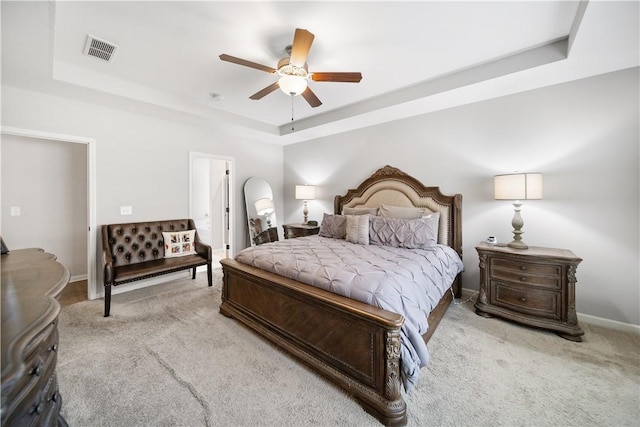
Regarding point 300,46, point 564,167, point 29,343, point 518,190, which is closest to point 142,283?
point 29,343

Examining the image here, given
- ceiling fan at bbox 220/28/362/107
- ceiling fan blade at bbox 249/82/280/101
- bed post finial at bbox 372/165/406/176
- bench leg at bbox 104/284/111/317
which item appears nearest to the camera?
ceiling fan at bbox 220/28/362/107

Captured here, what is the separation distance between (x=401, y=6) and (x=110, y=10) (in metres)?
2.25

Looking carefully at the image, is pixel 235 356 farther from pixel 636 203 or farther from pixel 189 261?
pixel 636 203

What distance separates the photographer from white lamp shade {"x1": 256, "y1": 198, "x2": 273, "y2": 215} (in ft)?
17.0

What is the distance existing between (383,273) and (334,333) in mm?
564

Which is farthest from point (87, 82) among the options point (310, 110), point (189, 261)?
point (310, 110)

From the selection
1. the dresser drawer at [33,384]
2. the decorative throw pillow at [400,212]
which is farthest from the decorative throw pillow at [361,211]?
the dresser drawer at [33,384]

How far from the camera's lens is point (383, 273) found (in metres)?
1.95

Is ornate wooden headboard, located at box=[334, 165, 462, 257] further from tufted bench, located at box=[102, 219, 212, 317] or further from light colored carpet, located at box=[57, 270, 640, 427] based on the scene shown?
tufted bench, located at box=[102, 219, 212, 317]

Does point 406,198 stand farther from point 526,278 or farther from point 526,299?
point 526,299

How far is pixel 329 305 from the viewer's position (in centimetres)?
180

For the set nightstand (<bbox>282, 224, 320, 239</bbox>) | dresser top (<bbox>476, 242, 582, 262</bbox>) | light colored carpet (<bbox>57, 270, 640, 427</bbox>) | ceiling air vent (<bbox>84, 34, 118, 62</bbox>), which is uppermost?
ceiling air vent (<bbox>84, 34, 118, 62</bbox>)

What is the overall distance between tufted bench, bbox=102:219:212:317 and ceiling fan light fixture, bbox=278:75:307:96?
2.52 meters

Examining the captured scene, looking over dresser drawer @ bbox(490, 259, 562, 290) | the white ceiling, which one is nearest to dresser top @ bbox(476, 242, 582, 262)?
→ dresser drawer @ bbox(490, 259, 562, 290)
